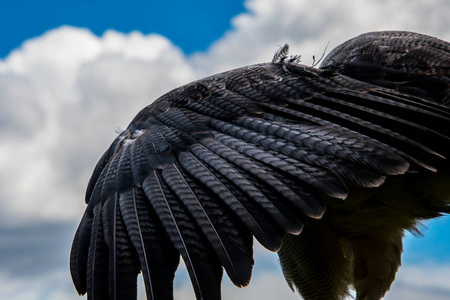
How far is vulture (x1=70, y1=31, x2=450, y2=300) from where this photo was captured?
434 centimetres

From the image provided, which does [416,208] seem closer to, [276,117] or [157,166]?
[276,117]

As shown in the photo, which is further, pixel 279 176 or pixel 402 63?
pixel 402 63

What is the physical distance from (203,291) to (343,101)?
6.24 feet

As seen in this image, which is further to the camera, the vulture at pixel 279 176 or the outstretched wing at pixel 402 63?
the outstretched wing at pixel 402 63

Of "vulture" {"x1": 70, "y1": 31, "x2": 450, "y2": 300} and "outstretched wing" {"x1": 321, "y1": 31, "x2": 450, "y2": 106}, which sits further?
"outstretched wing" {"x1": 321, "y1": 31, "x2": 450, "y2": 106}

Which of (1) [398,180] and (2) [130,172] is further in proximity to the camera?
(1) [398,180]

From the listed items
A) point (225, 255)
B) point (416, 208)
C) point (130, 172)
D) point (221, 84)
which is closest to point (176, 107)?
point (221, 84)

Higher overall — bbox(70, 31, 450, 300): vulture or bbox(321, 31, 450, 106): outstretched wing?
bbox(321, 31, 450, 106): outstretched wing

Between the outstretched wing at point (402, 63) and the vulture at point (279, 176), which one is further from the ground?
the outstretched wing at point (402, 63)

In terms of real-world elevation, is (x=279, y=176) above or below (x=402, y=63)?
below

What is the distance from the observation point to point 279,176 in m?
4.54

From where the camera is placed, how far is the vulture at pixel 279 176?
171 inches

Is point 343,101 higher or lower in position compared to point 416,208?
higher

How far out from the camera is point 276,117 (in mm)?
5141
